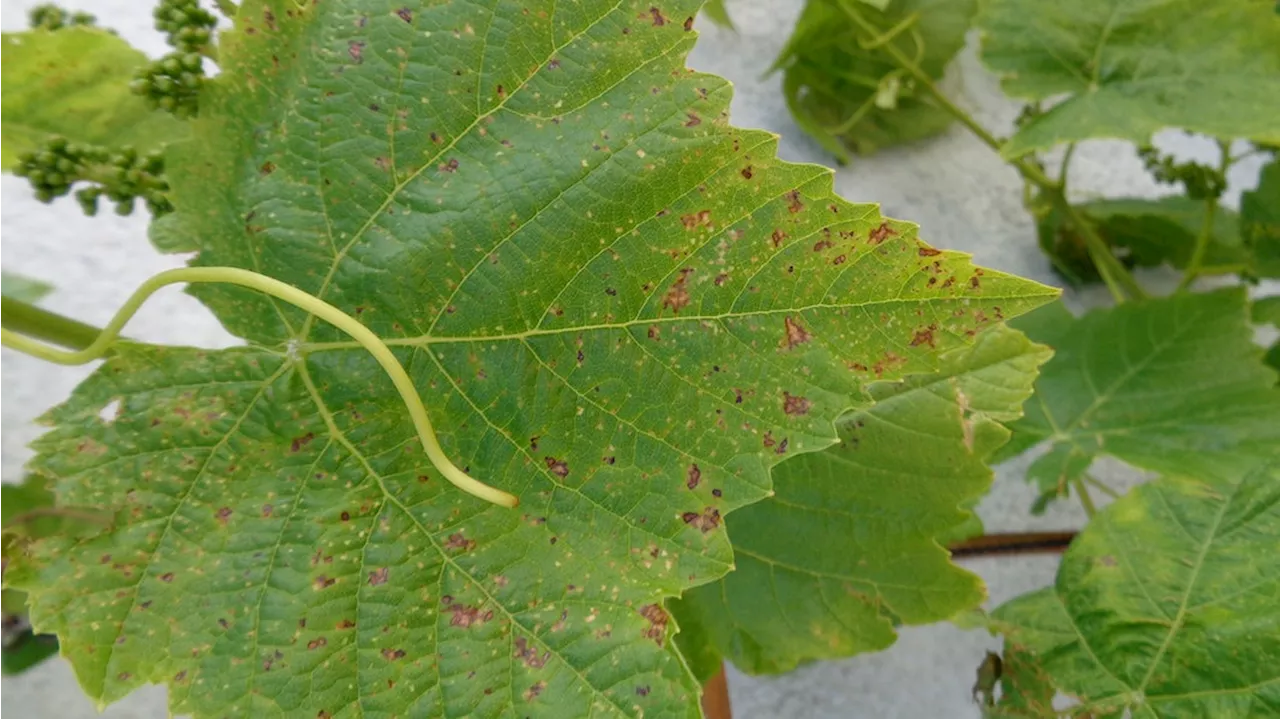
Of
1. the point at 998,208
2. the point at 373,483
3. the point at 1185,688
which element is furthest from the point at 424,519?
the point at 998,208

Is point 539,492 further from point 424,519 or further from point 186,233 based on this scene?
point 186,233

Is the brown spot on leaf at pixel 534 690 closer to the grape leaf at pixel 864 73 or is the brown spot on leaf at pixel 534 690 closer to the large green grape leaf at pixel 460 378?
the large green grape leaf at pixel 460 378

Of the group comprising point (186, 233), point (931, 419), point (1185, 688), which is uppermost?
point (186, 233)

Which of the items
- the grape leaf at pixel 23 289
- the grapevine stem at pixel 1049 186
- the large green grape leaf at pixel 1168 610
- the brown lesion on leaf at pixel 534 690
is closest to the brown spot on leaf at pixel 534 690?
the brown lesion on leaf at pixel 534 690

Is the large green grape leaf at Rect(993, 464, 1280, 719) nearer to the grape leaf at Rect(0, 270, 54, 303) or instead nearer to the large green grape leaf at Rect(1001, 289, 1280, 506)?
the large green grape leaf at Rect(1001, 289, 1280, 506)

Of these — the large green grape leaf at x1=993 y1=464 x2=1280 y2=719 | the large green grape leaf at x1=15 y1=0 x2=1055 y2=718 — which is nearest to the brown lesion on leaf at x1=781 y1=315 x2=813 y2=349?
the large green grape leaf at x1=15 y1=0 x2=1055 y2=718

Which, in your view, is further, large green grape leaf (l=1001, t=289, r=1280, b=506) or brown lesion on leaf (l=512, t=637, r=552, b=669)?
large green grape leaf (l=1001, t=289, r=1280, b=506)

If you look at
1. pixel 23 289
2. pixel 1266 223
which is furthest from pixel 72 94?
pixel 1266 223
